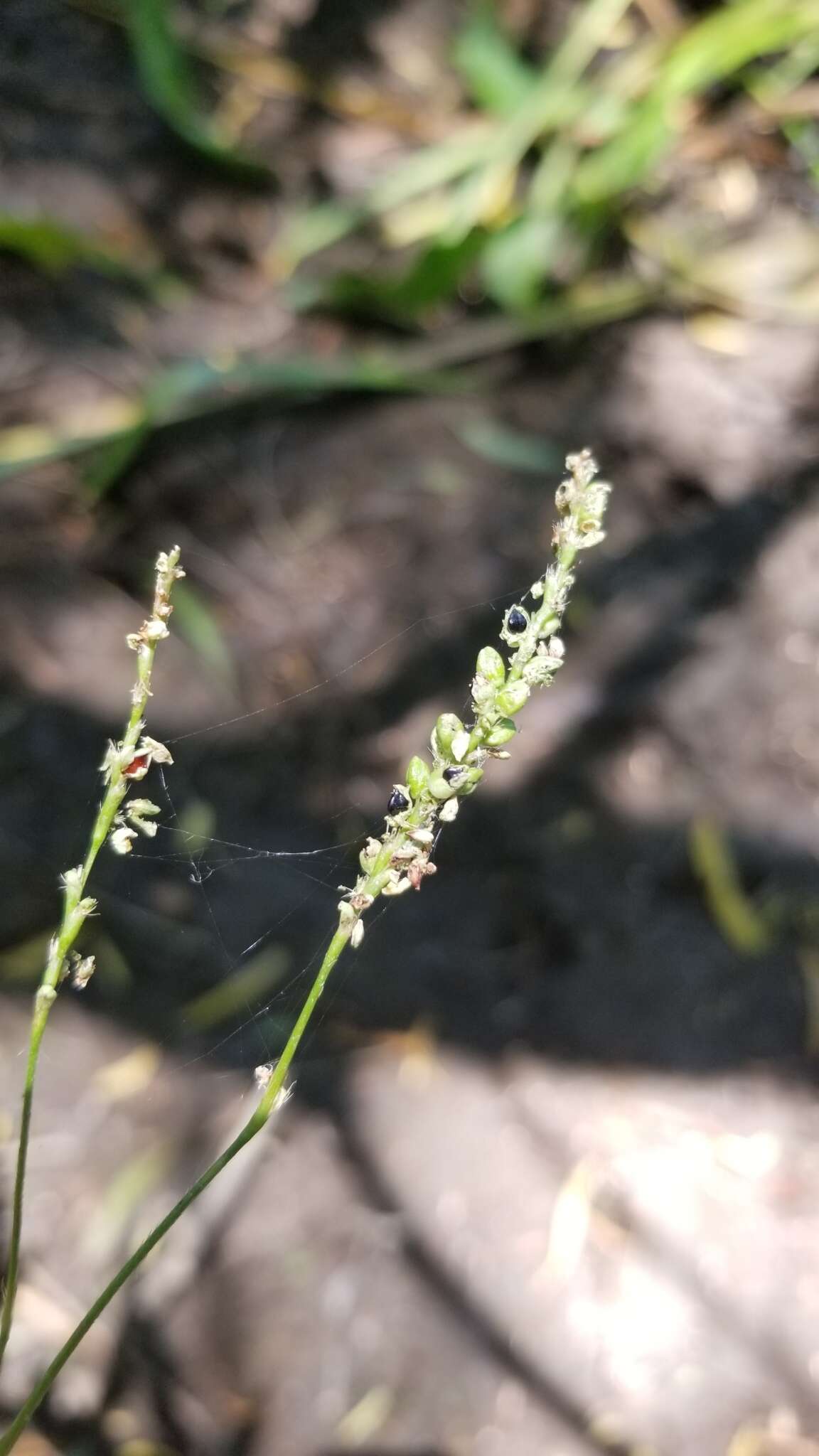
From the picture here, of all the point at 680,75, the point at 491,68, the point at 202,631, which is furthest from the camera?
the point at 491,68

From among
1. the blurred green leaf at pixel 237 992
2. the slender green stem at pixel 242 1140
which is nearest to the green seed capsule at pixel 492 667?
the slender green stem at pixel 242 1140

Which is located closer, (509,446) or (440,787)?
(440,787)

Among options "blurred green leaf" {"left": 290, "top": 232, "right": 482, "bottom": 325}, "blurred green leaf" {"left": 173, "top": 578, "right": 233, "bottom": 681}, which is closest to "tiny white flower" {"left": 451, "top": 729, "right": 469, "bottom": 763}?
"blurred green leaf" {"left": 173, "top": 578, "right": 233, "bottom": 681}

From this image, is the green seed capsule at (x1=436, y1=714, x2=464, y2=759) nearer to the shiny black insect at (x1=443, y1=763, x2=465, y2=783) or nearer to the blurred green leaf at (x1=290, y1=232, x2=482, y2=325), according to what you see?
the shiny black insect at (x1=443, y1=763, x2=465, y2=783)

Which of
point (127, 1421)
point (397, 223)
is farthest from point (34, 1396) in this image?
point (397, 223)

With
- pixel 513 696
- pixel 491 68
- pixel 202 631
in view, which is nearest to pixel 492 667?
pixel 513 696

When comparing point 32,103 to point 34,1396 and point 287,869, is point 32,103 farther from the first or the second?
point 34,1396

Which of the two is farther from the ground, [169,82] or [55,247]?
[169,82]

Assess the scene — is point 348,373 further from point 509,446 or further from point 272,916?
point 272,916
